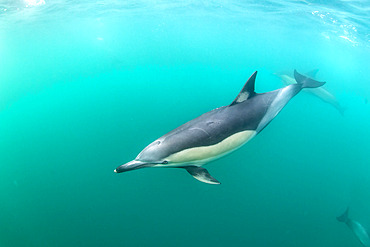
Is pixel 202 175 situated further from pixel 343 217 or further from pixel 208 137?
pixel 343 217

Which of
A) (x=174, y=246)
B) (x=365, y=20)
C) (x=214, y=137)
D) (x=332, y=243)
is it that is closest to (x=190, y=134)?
(x=214, y=137)

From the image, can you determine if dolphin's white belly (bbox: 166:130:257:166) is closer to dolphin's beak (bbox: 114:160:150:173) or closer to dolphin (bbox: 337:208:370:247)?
dolphin's beak (bbox: 114:160:150:173)

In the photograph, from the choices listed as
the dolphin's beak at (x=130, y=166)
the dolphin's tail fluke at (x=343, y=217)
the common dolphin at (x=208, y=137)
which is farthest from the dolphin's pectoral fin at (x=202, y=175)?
the dolphin's tail fluke at (x=343, y=217)

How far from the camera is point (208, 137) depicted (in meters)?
3.75

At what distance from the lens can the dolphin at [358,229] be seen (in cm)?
740

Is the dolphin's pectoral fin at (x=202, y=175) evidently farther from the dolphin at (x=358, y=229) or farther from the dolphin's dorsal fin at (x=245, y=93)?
the dolphin at (x=358, y=229)

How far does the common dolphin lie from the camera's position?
3627 millimetres

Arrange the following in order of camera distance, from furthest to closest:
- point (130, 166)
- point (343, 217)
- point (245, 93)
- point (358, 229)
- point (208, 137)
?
point (343, 217)
point (358, 229)
point (245, 93)
point (208, 137)
point (130, 166)

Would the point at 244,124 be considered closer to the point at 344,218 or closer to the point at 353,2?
the point at 344,218

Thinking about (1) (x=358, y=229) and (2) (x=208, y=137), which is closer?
(2) (x=208, y=137)

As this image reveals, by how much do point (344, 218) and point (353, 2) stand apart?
13837mm

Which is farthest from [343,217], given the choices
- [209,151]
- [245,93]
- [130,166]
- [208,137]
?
[130,166]

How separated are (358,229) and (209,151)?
7.83m

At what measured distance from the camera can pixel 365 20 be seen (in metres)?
16.8
